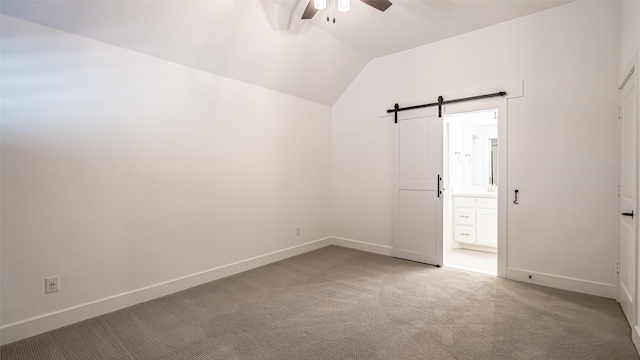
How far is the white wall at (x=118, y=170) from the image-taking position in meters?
2.34

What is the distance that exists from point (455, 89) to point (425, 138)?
0.74m

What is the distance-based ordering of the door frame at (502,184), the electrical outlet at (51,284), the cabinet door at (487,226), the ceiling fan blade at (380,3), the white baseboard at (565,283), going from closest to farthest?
the electrical outlet at (51,284) → the ceiling fan blade at (380,3) → the white baseboard at (565,283) → the door frame at (502,184) → the cabinet door at (487,226)

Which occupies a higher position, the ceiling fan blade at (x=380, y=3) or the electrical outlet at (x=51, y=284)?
the ceiling fan blade at (x=380, y=3)

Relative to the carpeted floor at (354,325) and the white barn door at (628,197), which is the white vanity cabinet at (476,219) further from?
the white barn door at (628,197)

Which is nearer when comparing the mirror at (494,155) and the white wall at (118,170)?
the white wall at (118,170)

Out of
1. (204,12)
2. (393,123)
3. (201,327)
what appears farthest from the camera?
(393,123)

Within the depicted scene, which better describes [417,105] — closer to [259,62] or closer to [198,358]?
[259,62]

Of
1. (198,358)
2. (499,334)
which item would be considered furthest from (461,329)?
(198,358)

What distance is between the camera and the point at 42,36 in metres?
2.42

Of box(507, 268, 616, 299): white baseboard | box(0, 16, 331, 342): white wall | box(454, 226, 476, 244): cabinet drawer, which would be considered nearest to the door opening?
box(454, 226, 476, 244): cabinet drawer

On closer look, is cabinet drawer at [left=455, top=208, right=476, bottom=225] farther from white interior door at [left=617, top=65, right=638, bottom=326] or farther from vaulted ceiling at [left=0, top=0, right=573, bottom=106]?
vaulted ceiling at [left=0, top=0, right=573, bottom=106]

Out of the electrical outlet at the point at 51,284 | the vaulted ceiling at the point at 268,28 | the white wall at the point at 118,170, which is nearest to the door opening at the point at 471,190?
the vaulted ceiling at the point at 268,28

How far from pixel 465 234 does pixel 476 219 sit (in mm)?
331

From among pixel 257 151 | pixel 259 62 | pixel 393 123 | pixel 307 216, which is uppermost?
pixel 259 62
